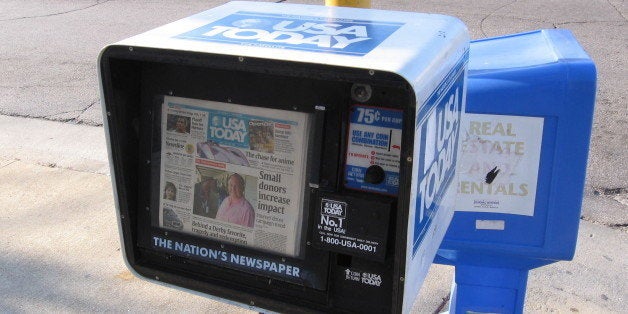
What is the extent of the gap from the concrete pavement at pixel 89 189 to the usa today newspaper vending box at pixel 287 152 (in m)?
1.69

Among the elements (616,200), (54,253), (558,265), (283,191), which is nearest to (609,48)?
(616,200)

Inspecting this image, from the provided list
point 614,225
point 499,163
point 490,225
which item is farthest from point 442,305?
point 499,163

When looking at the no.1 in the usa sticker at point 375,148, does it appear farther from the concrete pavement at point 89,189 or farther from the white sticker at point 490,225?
the concrete pavement at point 89,189

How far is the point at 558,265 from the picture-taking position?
12.3 feet

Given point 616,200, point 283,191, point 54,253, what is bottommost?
point 54,253

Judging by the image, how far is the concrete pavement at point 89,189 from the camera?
141 inches

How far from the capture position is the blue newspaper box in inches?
79.1

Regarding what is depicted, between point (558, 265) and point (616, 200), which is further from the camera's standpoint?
point (616, 200)

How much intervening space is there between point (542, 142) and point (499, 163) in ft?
0.44

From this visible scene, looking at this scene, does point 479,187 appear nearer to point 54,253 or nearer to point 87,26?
point 54,253

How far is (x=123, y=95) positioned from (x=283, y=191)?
0.46 metres

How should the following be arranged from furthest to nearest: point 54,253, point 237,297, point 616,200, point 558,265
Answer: point 616,200 → point 54,253 → point 558,265 → point 237,297

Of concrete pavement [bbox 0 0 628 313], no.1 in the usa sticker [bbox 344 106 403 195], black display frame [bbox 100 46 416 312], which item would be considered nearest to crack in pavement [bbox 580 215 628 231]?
concrete pavement [bbox 0 0 628 313]

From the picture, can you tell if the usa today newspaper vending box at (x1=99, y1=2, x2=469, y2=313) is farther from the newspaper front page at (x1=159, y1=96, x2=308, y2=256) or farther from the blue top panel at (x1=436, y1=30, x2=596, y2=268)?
the blue top panel at (x1=436, y1=30, x2=596, y2=268)
